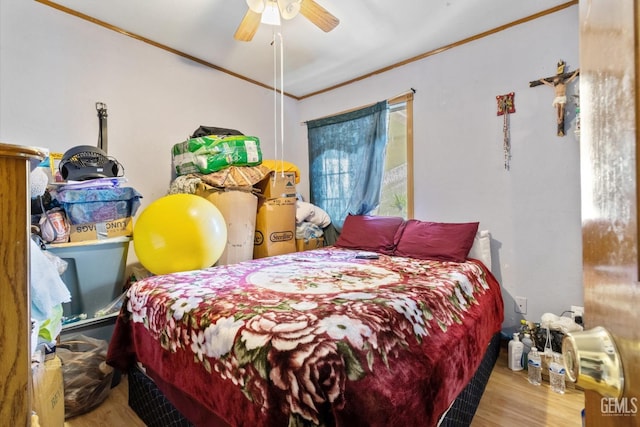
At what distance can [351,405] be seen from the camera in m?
0.82

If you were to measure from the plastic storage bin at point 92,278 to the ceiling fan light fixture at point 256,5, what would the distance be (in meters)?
1.67

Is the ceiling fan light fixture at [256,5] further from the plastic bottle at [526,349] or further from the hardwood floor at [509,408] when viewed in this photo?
the plastic bottle at [526,349]

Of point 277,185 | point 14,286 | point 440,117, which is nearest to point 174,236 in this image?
point 277,185

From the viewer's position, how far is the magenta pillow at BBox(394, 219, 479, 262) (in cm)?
217

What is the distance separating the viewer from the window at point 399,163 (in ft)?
9.29

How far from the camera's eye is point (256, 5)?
1.69 m

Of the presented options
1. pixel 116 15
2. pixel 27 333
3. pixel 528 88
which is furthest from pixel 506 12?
pixel 27 333

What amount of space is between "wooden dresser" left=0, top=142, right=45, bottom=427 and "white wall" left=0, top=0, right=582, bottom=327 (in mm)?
2075

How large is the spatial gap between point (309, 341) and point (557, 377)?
181cm

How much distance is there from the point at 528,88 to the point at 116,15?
3.13m

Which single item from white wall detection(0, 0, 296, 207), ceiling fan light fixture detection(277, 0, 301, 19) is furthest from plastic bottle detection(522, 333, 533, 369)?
white wall detection(0, 0, 296, 207)

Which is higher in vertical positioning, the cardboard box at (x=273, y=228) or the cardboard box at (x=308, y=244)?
the cardboard box at (x=273, y=228)

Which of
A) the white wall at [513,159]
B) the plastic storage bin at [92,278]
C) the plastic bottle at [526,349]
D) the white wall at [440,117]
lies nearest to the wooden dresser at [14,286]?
the plastic storage bin at [92,278]

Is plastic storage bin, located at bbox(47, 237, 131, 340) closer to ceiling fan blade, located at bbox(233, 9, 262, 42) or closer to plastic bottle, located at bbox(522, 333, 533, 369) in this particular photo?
ceiling fan blade, located at bbox(233, 9, 262, 42)
